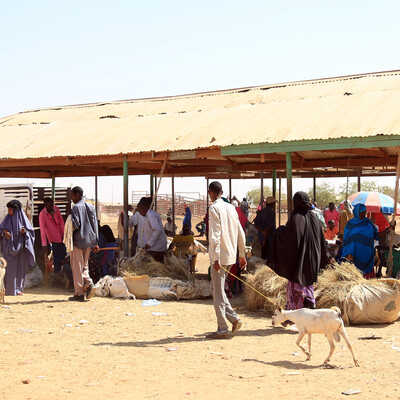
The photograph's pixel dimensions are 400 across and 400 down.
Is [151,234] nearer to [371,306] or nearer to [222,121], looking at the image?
[222,121]

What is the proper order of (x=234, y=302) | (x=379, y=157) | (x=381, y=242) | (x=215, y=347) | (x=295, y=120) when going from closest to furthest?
(x=215, y=347)
(x=234, y=302)
(x=295, y=120)
(x=381, y=242)
(x=379, y=157)

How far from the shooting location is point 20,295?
10758mm

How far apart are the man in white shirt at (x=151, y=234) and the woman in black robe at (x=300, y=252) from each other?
11.5 ft

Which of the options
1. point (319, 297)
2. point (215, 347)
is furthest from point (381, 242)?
point (215, 347)

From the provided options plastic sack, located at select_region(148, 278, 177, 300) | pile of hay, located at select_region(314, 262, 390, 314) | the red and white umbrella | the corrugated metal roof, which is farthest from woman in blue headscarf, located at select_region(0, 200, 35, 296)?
the red and white umbrella

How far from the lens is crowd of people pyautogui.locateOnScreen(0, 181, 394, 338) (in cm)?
714

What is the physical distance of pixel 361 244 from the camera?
30.1 feet

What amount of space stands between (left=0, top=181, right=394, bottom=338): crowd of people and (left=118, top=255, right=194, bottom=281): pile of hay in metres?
0.22

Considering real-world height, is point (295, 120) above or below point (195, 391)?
above

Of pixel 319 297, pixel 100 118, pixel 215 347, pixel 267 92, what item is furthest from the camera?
pixel 100 118

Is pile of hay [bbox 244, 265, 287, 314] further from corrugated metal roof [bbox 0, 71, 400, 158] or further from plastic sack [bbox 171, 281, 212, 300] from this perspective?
corrugated metal roof [bbox 0, 71, 400, 158]

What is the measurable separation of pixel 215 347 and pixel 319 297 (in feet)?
7.21

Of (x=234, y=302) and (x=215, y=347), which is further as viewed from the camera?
(x=234, y=302)

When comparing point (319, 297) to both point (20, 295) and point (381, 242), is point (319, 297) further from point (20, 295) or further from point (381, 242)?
point (20, 295)
